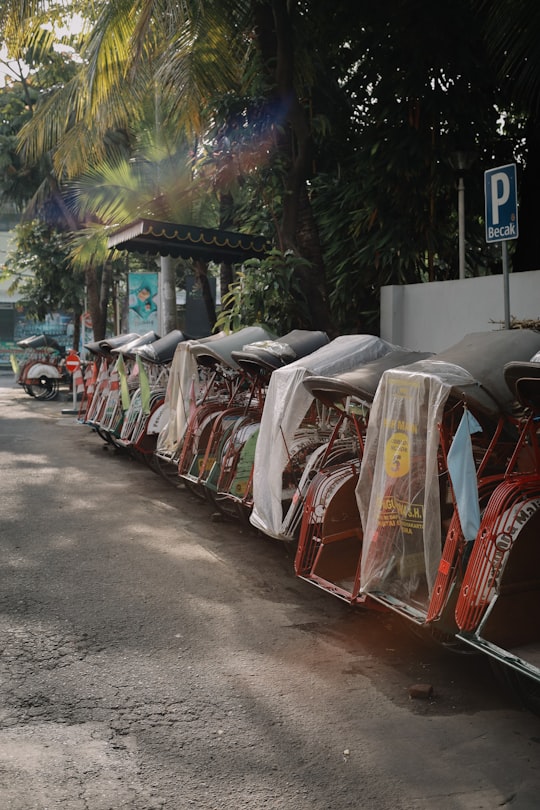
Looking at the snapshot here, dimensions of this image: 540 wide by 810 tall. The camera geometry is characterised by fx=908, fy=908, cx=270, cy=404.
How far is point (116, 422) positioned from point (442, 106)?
256 inches

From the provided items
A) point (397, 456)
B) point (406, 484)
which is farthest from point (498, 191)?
point (406, 484)


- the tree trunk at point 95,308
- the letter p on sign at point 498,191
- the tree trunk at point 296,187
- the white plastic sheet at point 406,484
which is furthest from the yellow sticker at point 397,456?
the tree trunk at point 95,308

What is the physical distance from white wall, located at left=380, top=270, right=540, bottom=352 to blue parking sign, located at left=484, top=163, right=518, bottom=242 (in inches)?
78.9

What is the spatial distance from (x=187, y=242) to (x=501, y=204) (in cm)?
753

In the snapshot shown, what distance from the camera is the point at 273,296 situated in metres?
12.5

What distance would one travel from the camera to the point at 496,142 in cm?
1302

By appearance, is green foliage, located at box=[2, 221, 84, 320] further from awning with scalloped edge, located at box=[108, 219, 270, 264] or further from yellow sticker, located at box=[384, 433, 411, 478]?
yellow sticker, located at box=[384, 433, 411, 478]

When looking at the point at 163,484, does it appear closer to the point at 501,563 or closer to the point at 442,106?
the point at 442,106

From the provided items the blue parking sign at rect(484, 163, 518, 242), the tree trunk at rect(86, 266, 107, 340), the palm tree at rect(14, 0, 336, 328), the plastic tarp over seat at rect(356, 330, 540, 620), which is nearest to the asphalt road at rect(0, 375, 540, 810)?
the plastic tarp over seat at rect(356, 330, 540, 620)

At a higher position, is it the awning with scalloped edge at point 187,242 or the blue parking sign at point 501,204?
the awning with scalloped edge at point 187,242

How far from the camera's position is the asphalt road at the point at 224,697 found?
12.3 feet

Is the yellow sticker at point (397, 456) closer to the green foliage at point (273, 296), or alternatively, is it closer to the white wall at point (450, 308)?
the white wall at point (450, 308)

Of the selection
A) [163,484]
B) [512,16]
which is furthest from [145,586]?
[512,16]

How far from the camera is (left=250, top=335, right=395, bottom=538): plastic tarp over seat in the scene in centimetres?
710
